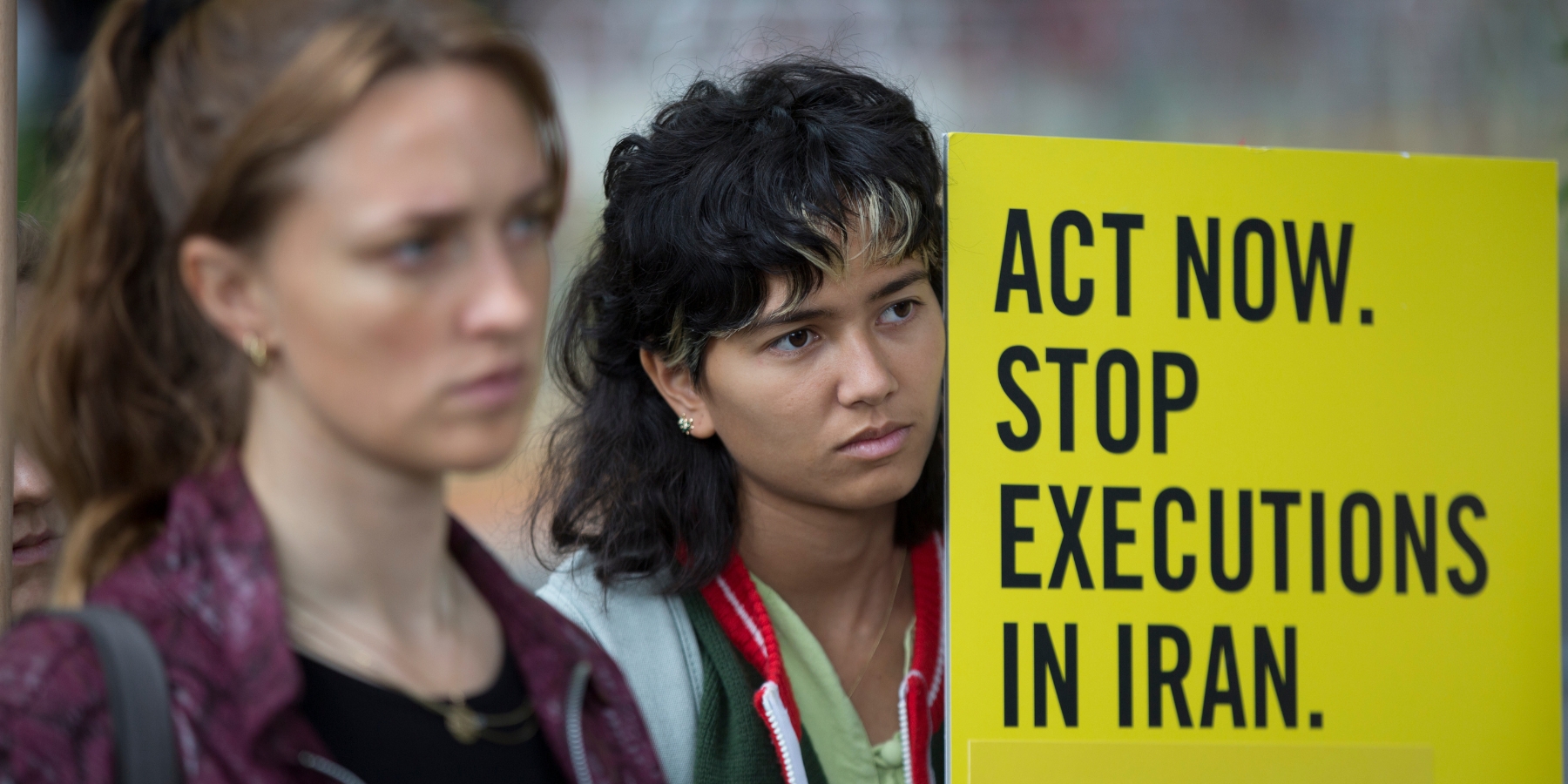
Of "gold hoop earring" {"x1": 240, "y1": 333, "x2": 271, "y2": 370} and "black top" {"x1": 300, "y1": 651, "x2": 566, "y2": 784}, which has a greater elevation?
"gold hoop earring" {"x1": 240, "y1": 333, "x2": 271, "y2": 370}

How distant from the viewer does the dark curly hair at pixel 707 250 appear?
2.27m

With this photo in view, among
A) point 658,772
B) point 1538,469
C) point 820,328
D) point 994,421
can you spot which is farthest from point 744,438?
point 1538,469

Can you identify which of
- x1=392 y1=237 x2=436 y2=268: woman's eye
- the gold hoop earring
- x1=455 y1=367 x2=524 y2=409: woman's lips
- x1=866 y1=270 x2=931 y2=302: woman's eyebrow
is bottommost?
x1=455 y1=367 x2=524 y2=409: woman's lips

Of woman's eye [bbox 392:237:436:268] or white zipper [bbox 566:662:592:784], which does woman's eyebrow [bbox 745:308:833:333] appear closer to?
white zipper [bbox 566:662:592:784]

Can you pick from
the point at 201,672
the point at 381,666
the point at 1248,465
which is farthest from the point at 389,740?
the point at 1248,465

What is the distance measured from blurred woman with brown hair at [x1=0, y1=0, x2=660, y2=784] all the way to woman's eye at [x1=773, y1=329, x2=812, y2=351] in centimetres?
78

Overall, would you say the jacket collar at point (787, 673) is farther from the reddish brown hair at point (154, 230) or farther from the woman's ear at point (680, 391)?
the reddish brown hair at point (154, 230)

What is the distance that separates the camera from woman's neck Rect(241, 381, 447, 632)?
4.70ft

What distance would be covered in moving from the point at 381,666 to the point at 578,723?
237 mm

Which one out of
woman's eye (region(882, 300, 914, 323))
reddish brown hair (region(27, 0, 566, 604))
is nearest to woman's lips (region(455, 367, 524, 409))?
reddish brown hair (region(27, 0, 566, 604))

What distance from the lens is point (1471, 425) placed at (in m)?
2.32

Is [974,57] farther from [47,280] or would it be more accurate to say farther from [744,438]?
[47,280]

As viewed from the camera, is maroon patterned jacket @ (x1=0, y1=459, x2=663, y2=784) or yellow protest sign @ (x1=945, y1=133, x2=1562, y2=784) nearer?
maroon patterned jacket @ (x1=0, y1=459, x2=663, y2=784)

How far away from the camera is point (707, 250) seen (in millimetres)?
2299
